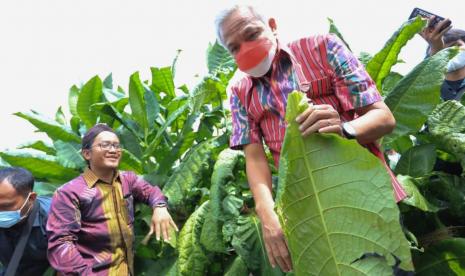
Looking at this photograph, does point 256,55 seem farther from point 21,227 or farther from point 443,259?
point 21,227

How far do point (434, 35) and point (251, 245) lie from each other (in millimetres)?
1281

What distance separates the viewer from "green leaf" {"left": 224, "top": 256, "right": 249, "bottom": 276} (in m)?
2.03

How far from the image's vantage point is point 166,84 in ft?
11.1

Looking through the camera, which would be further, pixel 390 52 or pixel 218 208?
pixel 390 52

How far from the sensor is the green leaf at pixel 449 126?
2033 mm

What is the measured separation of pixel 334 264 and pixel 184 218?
1.52m

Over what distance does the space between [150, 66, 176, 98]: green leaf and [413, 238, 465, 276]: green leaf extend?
1.98 meters

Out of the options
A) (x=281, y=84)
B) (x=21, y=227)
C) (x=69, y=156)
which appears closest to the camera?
(x=281, y=84)

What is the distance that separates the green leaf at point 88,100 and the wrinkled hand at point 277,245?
7.52ft

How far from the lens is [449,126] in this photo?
6.87ft

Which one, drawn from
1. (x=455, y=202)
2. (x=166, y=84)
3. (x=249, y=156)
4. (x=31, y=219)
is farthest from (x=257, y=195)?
(x=166, y=84)

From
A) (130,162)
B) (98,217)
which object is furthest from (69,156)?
(98,217)

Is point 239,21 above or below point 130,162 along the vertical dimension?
above

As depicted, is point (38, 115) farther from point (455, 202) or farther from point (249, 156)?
point (455, 202)
